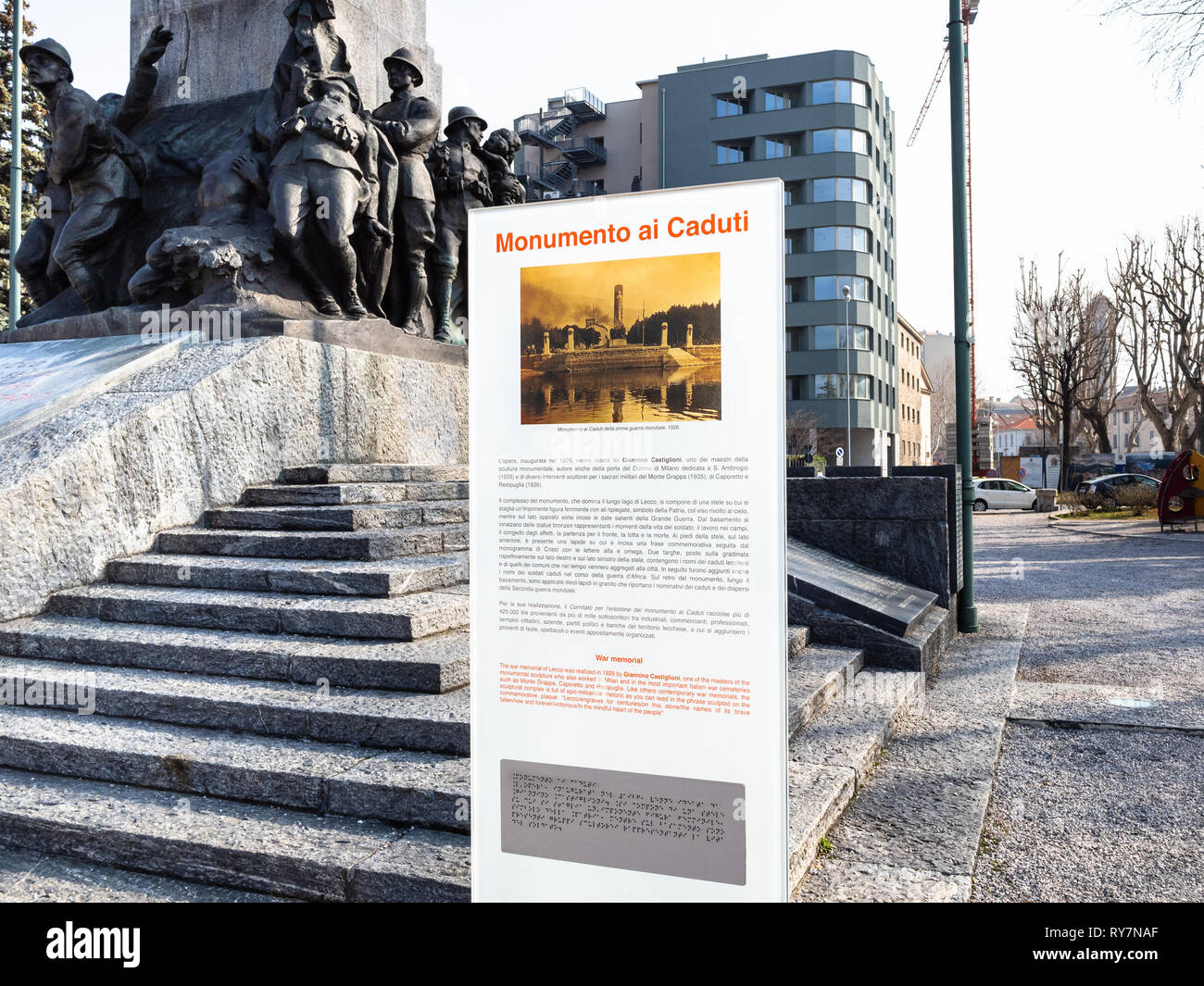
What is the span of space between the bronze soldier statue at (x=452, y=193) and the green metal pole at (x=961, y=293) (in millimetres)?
4807

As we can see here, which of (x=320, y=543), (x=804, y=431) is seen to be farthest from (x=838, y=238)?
(x=320, y=543)

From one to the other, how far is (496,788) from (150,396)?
5.10 meters

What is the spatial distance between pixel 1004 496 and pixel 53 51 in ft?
109

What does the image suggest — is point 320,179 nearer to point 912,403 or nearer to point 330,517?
point 330,517

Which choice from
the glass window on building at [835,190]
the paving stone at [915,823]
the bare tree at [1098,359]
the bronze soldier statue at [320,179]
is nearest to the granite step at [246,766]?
the paving stone at [915,823]

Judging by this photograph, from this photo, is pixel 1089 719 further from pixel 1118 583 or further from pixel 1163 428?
pixel 1163 428

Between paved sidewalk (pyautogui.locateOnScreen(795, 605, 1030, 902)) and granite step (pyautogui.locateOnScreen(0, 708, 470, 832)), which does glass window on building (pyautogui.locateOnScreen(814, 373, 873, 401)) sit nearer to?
paved sidewalk (pyautogui.locateOnScreen(795, 605, 1030, 902))

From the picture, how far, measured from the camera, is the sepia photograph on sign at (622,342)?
2412 millimetres

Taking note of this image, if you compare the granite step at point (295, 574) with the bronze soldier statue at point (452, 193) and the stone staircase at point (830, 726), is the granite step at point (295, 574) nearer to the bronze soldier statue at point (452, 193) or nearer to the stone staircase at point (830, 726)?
the stone staircase at point (830, 726)

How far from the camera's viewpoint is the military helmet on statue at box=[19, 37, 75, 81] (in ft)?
31.9

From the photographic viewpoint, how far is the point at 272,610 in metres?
5.21

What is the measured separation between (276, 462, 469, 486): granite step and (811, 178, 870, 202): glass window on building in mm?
53182

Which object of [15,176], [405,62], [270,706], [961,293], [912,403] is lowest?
[270,706]

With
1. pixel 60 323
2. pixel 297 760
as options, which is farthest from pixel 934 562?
pixel 60 323
